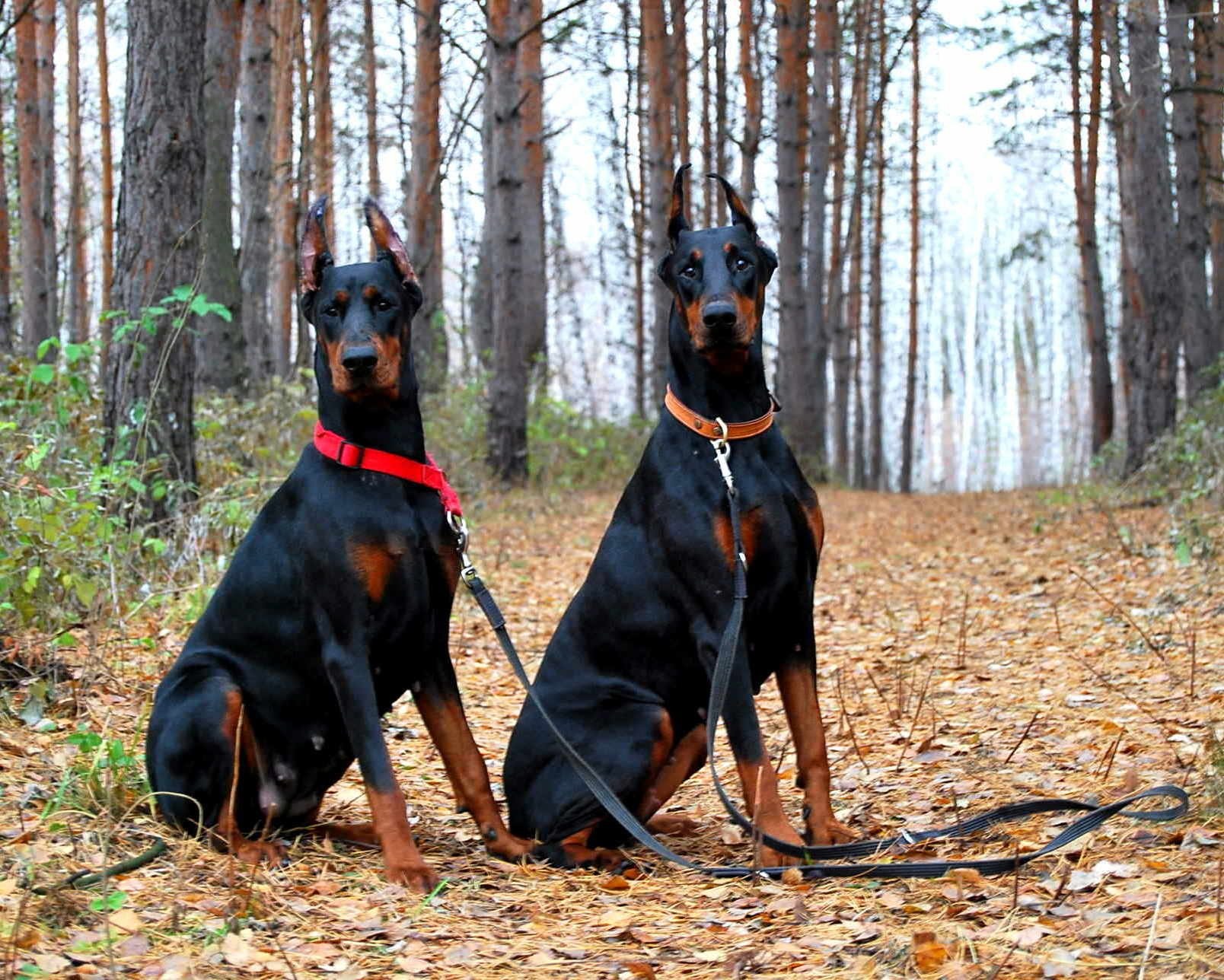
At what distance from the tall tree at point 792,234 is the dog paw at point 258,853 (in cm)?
1544

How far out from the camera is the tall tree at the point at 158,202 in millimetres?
6949

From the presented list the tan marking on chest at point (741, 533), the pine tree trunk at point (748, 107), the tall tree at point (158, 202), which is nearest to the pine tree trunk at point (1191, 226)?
the pine tree trunk at point (748, 107)

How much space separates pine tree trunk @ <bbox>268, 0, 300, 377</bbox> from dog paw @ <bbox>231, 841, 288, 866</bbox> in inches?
403

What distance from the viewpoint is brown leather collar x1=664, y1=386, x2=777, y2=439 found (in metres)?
3.85

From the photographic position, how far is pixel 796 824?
4273 mm

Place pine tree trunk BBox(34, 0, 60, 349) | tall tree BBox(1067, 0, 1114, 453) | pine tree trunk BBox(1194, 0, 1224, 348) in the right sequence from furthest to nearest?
tall tree BBox(1067, 0, 1114, 453)
pine tree trunk BBox(34, 0, 60, 349)
pine tree trunk BBox(1194, 0, 1224, 348)

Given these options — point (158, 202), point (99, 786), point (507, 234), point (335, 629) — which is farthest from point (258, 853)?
point (507, 234)

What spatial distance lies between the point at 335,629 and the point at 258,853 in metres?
0.71

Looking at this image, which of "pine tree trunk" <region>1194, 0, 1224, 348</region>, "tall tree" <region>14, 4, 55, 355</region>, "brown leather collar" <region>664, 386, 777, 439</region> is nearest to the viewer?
"brown leather collar" <region>664, 386, 777, 439</region>

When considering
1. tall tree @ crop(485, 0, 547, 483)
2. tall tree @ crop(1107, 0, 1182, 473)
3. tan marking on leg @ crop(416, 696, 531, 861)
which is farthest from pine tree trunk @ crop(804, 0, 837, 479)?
tan marking on leg @ crop(416, 696, 531, 861)

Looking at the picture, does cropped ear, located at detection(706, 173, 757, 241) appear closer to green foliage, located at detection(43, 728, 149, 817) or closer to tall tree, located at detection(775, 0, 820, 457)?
green foliage, located at detection(43, 728, 149, 817)

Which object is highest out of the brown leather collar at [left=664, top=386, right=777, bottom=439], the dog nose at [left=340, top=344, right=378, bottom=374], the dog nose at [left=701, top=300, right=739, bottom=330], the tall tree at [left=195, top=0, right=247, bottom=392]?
the tall tree at [left=195, top=0, right=247, bottom=392]

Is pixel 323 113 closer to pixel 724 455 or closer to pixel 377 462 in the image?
pixel 377 462

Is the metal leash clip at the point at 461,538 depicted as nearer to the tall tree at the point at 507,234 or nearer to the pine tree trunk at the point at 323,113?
the tall tree at the point at 507,234
